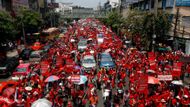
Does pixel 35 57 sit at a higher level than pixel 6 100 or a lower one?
lower

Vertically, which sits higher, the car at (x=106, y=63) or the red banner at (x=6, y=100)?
the red banner at (x=6, y=100)

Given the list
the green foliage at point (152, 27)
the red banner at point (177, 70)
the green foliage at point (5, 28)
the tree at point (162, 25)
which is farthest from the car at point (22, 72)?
the tree at point (162, 25)

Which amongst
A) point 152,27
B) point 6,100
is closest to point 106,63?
point 152,27

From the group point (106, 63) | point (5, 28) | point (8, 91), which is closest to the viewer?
point (8, 91)

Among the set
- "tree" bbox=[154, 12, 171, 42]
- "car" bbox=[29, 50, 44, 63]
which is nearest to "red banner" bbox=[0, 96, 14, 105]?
"car" bbox=[29, 50, 44, 63]

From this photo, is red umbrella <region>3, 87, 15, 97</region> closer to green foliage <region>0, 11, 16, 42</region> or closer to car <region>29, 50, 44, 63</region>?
car <region>29, 50, 44, 63</region>

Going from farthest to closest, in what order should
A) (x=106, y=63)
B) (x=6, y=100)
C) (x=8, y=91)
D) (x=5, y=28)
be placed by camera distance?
1. (x=5, y=28)
2. (x=106, y=63)
3. (x=8, y=91)
4. (x=6, y=100)

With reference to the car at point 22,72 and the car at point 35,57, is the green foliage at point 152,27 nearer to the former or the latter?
Answer: the car at point 35,57

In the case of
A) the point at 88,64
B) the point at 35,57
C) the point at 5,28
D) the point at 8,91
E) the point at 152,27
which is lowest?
the point at 35,57

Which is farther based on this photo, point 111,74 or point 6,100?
point 111,74

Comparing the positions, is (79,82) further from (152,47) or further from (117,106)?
(152,47)

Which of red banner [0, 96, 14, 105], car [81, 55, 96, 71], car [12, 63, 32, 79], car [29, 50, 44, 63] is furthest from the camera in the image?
car [29, 50, 44, 63]

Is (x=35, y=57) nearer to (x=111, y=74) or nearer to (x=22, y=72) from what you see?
(x=22, y=72)

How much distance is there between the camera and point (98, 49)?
40.8 m
